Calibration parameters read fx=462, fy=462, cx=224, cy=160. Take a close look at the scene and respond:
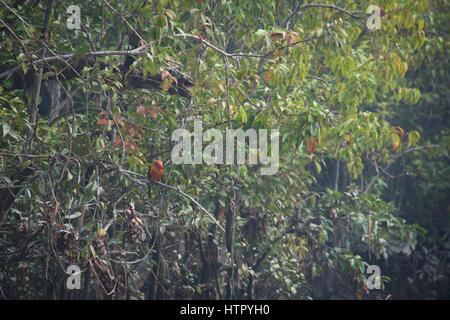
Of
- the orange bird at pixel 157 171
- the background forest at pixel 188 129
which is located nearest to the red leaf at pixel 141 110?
the background forest at pixel 188 129

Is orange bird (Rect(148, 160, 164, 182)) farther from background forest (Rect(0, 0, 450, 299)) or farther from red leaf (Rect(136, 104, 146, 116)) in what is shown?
red leaf (Rect(136, 104, 146, 116))

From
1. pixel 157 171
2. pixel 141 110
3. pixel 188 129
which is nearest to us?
pixel 157 171

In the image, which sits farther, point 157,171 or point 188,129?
point 188,129

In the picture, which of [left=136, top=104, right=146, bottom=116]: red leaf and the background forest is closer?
the background forest

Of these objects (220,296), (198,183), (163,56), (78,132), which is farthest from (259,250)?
(163,56)

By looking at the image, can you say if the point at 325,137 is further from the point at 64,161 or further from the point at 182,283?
the point at 64,161

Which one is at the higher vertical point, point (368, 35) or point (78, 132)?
point (368, 35)

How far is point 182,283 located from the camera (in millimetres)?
3727

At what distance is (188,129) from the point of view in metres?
2.76

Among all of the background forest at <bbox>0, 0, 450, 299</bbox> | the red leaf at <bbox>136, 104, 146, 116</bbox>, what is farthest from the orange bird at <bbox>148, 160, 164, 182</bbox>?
the red leaf at <bbox>136, 104, 146, 116</bbox>

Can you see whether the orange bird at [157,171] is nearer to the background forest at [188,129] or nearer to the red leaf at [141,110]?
the background forest at [188,129]

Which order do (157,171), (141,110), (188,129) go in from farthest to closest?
(188,129)
(141,110)
(157,171)

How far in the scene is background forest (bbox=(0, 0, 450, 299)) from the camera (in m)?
2.42
